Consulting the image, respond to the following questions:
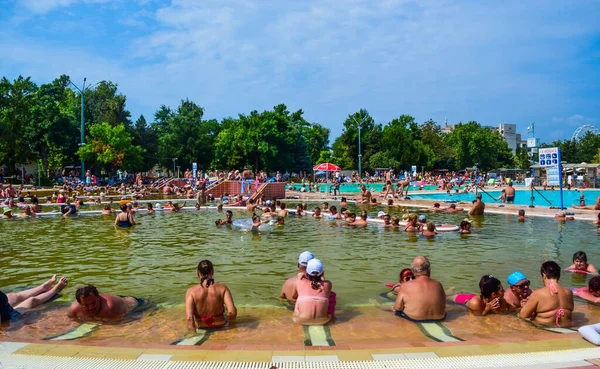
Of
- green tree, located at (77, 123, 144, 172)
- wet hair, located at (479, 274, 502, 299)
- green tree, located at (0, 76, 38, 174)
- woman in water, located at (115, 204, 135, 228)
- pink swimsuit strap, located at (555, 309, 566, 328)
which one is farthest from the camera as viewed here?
green tree, located at (77, 123, 144, 172)

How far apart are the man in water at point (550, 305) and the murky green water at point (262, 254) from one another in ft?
8.91

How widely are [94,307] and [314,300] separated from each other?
11.4ft

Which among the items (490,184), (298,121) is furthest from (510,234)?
(298,121)

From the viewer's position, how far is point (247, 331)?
7301mm

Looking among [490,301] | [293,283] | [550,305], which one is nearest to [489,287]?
[490,301]

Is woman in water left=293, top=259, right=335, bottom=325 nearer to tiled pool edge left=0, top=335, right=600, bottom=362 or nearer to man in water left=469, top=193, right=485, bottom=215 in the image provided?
tiled pool edge left=0, top=335, right=600, bottom=362

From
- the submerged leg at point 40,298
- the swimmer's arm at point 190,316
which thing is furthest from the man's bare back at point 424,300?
the submerged leg at point 40,298

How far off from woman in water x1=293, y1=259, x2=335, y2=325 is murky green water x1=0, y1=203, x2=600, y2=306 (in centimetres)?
161

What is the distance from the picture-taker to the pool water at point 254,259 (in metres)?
8.02

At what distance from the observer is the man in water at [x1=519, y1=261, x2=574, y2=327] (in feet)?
23.1

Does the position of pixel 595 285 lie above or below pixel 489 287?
below

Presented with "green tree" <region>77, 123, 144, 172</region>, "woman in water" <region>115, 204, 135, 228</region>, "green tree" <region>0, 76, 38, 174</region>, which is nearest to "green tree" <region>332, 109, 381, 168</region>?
"green tree" <region>77, 123, 144, 172</region>

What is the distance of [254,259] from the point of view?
1348cm

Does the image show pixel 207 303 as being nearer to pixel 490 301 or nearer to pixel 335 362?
pixel 335 362
